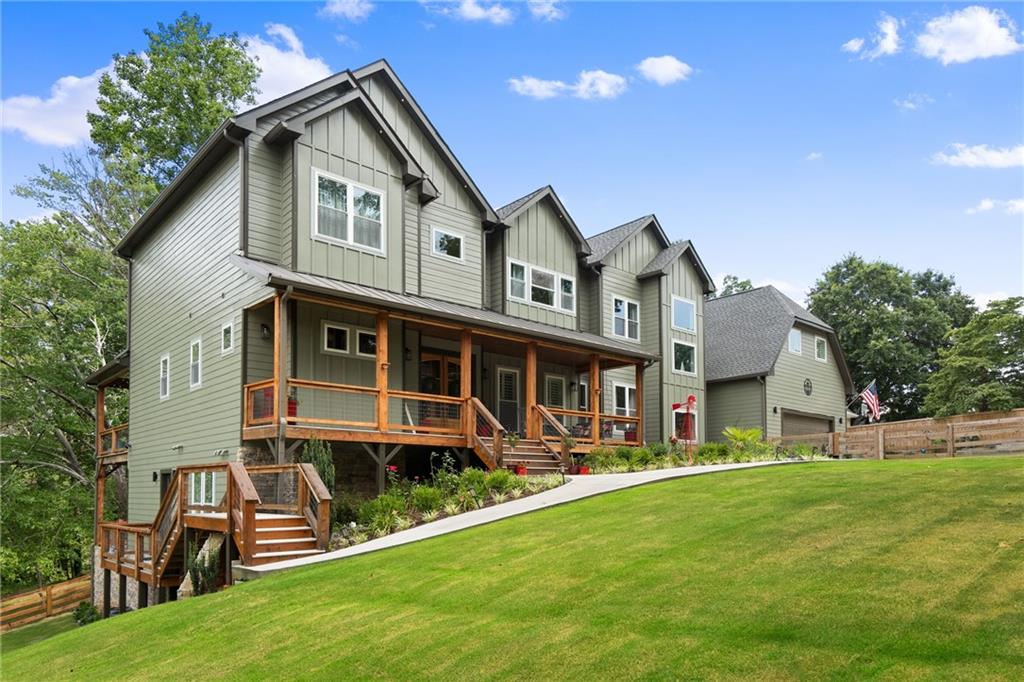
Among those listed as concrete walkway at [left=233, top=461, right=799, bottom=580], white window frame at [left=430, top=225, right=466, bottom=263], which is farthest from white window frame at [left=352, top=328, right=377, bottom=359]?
concrete walkway at [left=233, top=461, right=799, bottom=580]

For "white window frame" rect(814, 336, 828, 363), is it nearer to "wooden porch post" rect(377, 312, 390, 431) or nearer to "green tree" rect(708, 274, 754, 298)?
"wooden porch post" rect(377, 312, 390, 431)

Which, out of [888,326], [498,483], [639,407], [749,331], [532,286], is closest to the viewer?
[498,483]

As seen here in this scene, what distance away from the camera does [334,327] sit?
1853 cm

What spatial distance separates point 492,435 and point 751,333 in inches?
711

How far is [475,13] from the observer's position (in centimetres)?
2078

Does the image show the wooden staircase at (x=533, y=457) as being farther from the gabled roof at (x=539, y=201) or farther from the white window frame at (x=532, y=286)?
the gabled roof at (x=539, y=201)

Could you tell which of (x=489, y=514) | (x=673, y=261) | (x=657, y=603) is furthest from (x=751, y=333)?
(x=657, y=603)

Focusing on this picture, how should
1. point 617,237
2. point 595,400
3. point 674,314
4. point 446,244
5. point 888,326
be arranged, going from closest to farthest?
1. point 446,244
2. point 595,400
3. point 674,314
4. point 617,237
5. point 888,326

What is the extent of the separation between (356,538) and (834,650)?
9540 millimetres

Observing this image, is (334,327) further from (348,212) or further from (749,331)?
(749,331)

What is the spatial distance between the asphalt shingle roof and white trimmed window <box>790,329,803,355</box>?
0.53m

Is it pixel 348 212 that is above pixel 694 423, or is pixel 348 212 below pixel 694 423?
above

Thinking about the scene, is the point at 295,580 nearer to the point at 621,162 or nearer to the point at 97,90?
the point at 621,162

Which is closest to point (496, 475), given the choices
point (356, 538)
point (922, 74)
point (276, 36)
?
point (356, 538)
